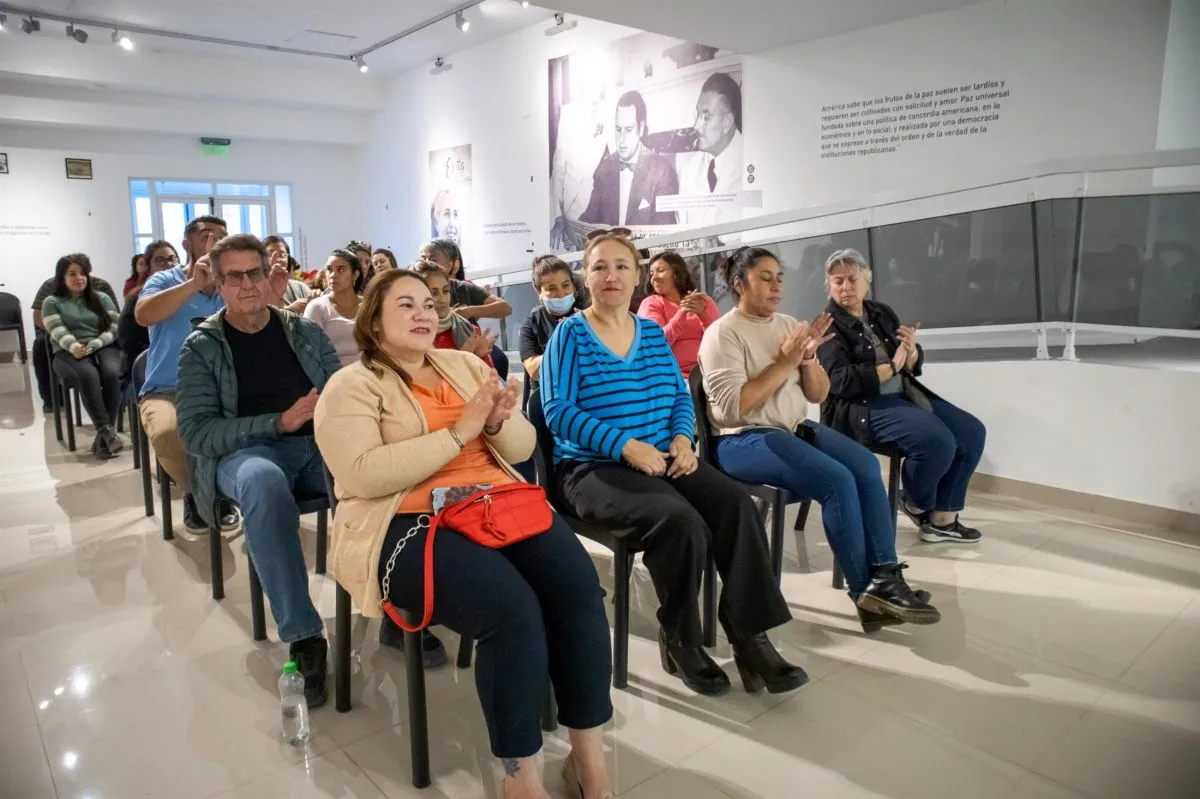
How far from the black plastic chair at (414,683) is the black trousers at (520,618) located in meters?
0.13

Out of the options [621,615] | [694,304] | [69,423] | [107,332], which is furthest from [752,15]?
[69,423]

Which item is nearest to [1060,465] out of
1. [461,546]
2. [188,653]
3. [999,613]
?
[999,613]

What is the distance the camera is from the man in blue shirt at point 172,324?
303 cm

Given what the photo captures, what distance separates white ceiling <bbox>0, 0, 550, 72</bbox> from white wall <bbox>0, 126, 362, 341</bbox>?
6.58 ft

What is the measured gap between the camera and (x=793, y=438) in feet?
8.45

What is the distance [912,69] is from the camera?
199 inches

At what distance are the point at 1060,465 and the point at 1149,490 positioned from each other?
14.9 inches

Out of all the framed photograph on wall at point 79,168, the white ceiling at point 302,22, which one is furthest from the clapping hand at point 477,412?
the framed photograph on wall at point 79,168

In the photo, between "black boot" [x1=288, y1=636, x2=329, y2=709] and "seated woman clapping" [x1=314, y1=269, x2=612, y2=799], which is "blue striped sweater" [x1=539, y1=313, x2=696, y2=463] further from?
"black boot" [x1=288, y1=636, x2=329, y2=709]

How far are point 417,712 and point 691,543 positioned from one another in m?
0.79

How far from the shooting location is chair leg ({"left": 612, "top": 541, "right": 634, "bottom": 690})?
7.16 feet

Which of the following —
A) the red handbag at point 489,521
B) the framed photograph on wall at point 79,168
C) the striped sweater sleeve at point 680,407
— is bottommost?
the red handbag at point 489,521

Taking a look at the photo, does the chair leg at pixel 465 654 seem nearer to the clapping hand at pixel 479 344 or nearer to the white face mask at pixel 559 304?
the clapping hand at pixel 479 344

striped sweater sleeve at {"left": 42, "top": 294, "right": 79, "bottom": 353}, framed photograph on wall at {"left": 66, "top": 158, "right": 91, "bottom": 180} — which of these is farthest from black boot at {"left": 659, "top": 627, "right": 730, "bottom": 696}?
framed photograph on wall at {"left": 66, "top": 158, "right": 91, "bottom": 180}
